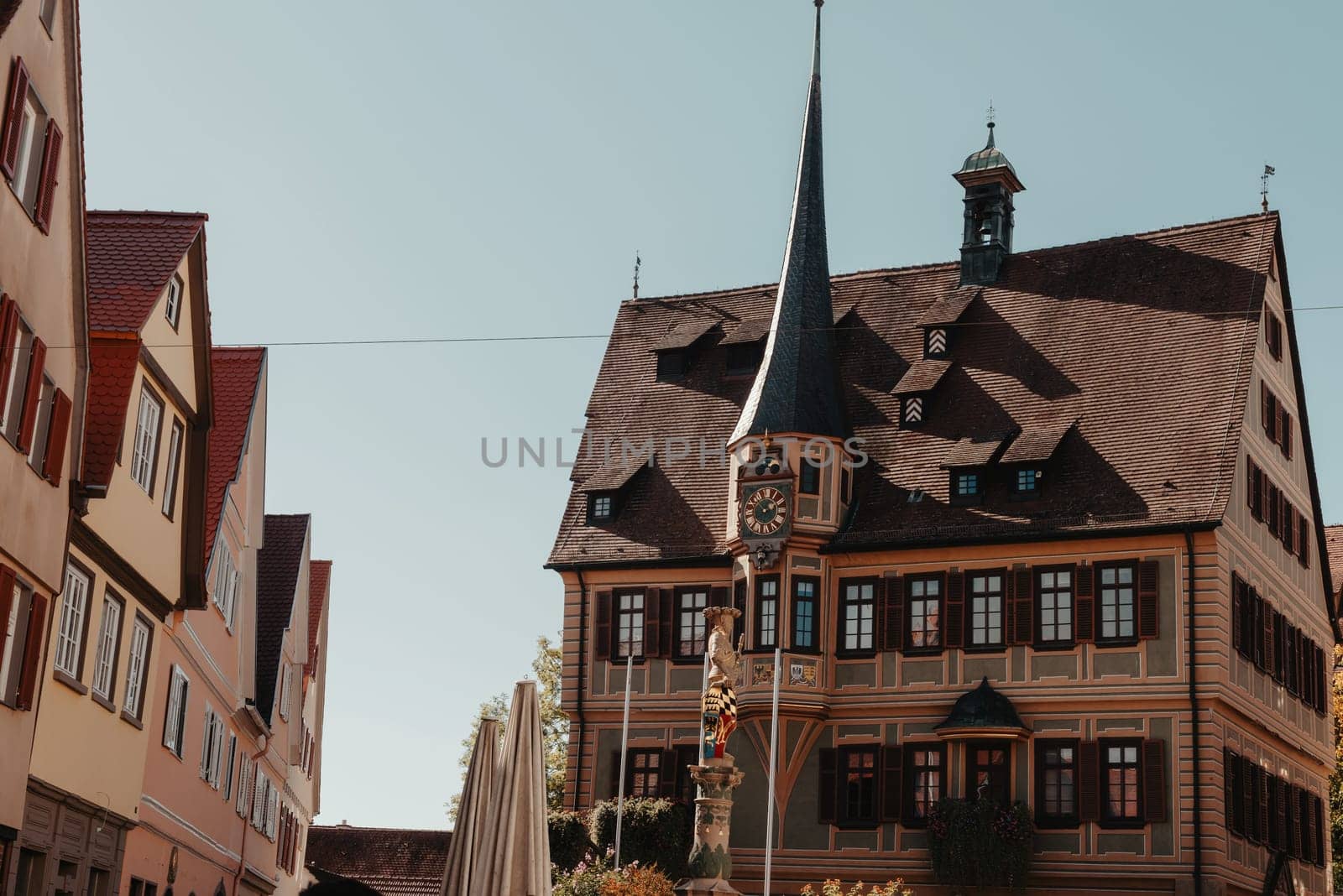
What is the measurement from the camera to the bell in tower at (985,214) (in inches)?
1756

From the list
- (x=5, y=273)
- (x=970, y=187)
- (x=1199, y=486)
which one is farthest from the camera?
(x=970, y=187)

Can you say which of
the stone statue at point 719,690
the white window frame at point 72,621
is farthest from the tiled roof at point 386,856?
the white window frame at point 72,621

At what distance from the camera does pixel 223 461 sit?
30984 millimetres

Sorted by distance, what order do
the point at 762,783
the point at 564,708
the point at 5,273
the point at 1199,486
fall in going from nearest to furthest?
1. the point at 5,273
2. the point at 1199,486
3. the point at 762,783
4. the point at 564,708

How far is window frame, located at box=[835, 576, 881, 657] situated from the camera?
39469 mm

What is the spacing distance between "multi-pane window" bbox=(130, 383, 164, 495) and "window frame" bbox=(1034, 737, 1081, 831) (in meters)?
19.5

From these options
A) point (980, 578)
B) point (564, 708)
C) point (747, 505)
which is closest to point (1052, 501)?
point (980, 578)

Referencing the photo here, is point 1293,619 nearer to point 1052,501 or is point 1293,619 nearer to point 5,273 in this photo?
point 1052,501

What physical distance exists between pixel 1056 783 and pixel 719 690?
12.8 metres

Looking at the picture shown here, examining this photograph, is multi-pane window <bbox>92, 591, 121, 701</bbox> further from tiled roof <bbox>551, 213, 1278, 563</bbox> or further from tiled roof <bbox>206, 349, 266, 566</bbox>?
tiled roof <bbox>551, 213, 1278, 563</bbox>

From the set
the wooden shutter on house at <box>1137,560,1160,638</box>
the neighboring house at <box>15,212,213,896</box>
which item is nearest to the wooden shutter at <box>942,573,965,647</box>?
the wooden shutter on house at <box>1137,560,1160,638</box>

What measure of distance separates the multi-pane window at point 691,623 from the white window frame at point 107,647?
19158 mm

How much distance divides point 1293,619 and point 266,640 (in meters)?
22.5

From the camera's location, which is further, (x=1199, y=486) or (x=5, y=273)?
(x=1199, y=486)
